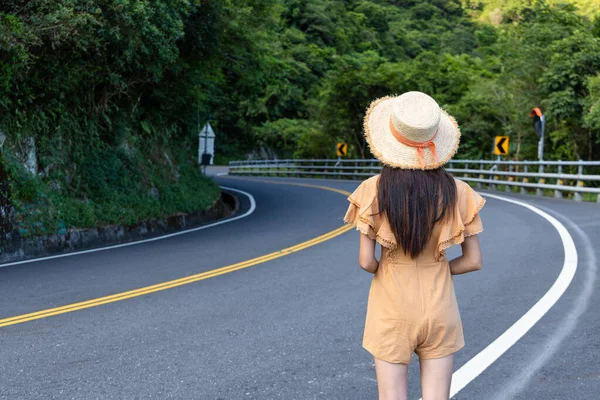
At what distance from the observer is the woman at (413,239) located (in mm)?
3211

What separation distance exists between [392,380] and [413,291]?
15.5 inches

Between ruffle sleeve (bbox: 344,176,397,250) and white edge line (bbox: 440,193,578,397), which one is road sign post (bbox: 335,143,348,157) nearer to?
white edge line (bbox: 440,193,578,397)

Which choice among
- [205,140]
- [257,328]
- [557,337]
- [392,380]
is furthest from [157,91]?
[392,380]

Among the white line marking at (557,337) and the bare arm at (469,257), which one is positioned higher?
the bare arm at (469,257)

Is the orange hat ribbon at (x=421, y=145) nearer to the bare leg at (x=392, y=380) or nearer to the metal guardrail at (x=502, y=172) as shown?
the bare leg at (x=392, y=380)

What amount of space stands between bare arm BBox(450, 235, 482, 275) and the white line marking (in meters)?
1.98

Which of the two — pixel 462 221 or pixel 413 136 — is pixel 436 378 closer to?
pixel 462 221

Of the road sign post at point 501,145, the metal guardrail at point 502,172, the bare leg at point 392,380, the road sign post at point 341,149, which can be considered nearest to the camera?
the bare leg at point 392,380

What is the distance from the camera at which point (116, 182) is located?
56.5ft

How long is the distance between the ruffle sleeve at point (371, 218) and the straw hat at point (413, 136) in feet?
0.50

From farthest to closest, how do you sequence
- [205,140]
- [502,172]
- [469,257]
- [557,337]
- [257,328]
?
[205,140]
[502,172]
[257,328]
[557,337]
[469,257]

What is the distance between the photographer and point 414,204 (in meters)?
3.22

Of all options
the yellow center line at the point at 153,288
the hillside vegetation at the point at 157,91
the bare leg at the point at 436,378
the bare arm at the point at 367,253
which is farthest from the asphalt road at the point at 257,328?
the hillside vegetation at the point at 157,91

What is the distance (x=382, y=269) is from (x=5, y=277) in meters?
8.20
